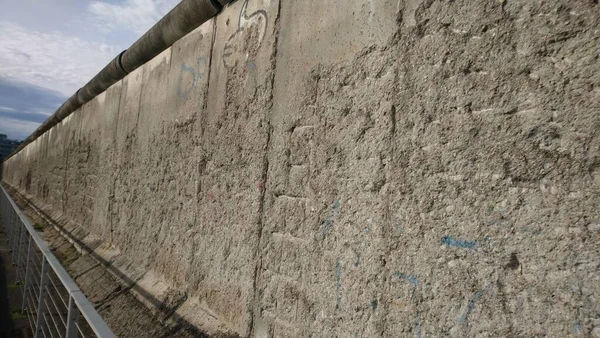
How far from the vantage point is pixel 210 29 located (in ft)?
11.0

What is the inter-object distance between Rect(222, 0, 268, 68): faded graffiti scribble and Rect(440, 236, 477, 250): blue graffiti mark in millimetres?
1765

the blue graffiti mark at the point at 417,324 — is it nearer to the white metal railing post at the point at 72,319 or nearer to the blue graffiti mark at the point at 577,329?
the blue graffiti mark at the point at 577,329

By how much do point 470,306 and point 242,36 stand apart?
7.35 ft

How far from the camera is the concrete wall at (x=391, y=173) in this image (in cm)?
122

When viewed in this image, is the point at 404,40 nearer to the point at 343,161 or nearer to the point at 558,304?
the point at 343,161

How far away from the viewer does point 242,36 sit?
9.45 ft

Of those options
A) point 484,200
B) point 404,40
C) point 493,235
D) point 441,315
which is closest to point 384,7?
point 404,40

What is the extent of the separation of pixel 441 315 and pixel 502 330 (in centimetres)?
21

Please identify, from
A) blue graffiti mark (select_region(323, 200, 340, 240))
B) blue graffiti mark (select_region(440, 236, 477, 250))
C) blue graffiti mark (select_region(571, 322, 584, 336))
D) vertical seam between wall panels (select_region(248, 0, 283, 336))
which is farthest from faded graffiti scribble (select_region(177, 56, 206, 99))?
blue graffiti mark (select_region(571, 322, 584, 336))

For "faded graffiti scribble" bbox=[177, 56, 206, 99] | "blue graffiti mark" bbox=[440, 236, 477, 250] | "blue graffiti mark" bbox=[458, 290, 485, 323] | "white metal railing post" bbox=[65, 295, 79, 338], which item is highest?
"faded graffiti scribble" bbox=[177, 56, 206, 99]

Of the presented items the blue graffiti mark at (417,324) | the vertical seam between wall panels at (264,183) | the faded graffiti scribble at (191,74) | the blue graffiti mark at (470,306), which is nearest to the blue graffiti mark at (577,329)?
the blue graffiti mark at (470,306)

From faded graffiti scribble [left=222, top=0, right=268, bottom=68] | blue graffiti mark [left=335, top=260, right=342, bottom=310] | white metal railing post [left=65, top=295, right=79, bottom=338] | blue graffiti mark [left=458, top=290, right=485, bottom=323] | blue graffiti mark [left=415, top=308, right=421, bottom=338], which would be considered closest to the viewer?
blue graffiti mark [left=458, top=290, right=485, bottom=323]

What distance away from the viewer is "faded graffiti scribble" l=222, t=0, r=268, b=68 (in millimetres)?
2682

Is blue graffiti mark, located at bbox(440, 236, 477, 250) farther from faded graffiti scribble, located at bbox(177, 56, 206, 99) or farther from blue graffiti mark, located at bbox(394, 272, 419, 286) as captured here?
faded graffiti scribble, located at bbox(177, 56, 206, 99)
